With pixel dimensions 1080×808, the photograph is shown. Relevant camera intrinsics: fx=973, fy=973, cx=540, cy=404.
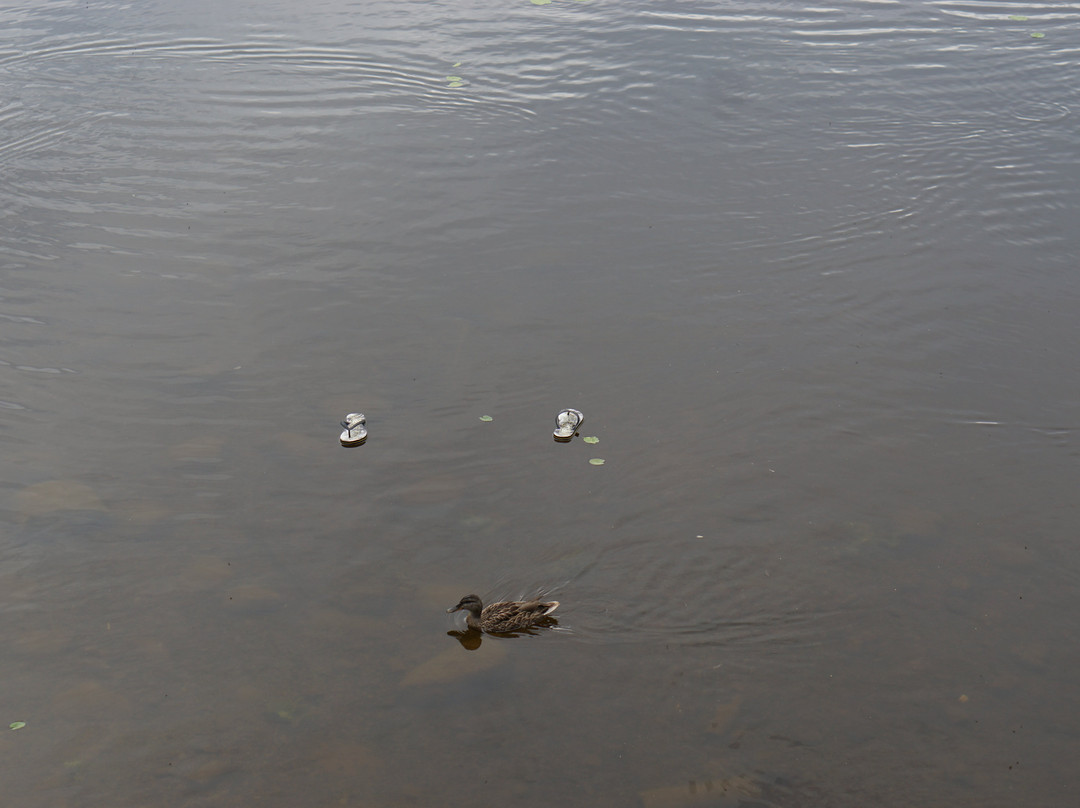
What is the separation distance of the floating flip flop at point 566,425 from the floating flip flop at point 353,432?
1.68m

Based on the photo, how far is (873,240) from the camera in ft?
35.7

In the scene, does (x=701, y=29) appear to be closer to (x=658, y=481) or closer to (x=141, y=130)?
(x=141, y=130)

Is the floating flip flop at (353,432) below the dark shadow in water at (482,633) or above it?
above

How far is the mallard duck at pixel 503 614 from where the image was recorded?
21.8 feet

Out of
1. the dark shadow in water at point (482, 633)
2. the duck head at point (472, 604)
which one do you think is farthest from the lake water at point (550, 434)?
the duck head at point (472, 604)

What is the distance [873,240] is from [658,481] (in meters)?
4.73

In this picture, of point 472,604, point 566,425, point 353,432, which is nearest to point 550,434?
point 566,425

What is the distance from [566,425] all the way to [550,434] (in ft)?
0.58

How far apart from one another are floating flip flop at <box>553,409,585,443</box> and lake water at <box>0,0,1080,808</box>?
115mm

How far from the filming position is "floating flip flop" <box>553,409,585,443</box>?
839cm

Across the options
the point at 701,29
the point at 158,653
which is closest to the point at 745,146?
the point at 701,29

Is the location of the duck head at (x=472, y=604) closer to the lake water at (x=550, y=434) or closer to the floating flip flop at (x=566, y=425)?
the lake water at (x=550, y=434)

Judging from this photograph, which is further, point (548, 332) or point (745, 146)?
point (745, 146)

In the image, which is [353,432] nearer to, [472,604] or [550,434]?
[550,434]
